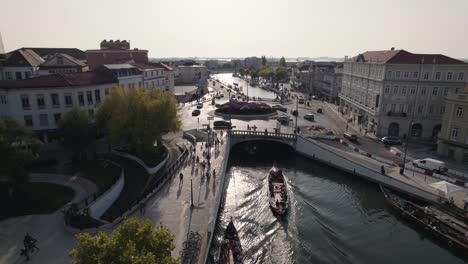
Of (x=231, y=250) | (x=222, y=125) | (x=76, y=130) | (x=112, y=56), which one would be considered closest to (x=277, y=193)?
Answer: (x=231, y=250)

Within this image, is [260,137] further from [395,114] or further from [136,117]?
[395,114]

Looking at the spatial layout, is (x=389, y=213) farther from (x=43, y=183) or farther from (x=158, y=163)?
(x=43, y=183)

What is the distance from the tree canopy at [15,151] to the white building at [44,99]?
19.5 metres

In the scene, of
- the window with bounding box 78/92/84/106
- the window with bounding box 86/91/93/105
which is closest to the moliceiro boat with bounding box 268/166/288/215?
the window with bounding box 86/91/93/105

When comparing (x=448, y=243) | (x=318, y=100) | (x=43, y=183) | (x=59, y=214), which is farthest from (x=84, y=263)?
(x=318, y=100)

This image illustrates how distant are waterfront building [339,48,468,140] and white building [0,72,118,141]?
65611 mm

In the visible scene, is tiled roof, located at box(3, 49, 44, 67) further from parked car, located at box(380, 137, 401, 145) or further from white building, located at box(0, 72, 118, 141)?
parked car, located at box(380, 137, 401, 145)

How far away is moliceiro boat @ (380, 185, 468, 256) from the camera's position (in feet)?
127

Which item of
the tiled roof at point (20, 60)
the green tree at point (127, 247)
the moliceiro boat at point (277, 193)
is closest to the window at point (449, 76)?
the moliceiro boat at point (277, 193)

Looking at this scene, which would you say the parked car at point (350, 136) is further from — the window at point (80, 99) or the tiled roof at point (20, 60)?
the tiled roof at point (20, 60)

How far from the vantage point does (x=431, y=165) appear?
5481 centimetres

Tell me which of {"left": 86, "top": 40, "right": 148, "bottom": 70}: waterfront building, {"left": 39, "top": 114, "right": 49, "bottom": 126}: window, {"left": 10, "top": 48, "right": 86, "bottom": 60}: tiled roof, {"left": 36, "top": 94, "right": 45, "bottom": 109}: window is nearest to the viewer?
{"left": 36, "top": 94, "right": 45, "bottom": 109}: window

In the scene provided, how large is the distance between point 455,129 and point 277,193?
38824mm

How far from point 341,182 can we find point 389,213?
12.0 meters
